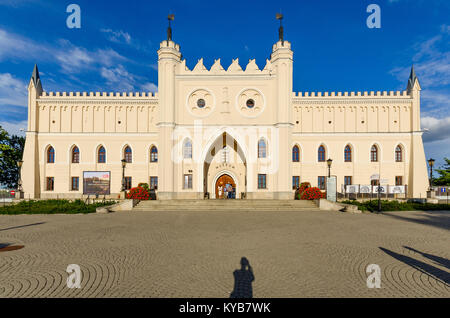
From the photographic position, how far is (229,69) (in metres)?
23.2

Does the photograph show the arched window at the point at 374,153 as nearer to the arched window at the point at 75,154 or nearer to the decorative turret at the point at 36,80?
the arched window at the point at 75,154

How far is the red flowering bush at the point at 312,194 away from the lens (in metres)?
19.4

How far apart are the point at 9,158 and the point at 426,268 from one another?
40.0 m

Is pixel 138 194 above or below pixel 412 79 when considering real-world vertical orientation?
below

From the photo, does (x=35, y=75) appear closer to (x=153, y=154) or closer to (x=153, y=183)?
(x=153, y=154)

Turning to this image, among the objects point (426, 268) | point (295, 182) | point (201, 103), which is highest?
point (201, 103)

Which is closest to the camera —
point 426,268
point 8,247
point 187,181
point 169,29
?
point 426,268

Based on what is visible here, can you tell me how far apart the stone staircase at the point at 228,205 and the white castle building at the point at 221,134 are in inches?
142

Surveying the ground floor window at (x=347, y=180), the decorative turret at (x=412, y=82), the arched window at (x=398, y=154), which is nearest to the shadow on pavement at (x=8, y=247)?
the ground floor window at (x=347, y=180)

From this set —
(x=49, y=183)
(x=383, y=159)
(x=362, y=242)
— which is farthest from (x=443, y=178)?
(x=49, y=183)

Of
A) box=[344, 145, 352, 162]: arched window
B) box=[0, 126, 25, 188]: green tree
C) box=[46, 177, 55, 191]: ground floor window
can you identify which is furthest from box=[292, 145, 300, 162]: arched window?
box=[0, 126, 25, 188]: green tree

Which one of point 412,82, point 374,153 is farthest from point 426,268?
point 412,82

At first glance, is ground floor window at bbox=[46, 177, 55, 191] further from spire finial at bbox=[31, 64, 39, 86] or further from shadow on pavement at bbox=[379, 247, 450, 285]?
shadow on pavement at bbox=[379, 247, 450, 285]
